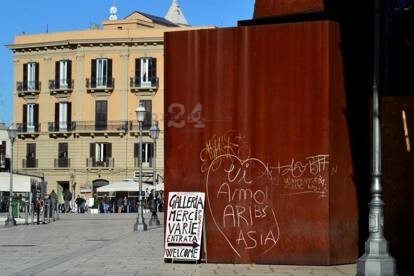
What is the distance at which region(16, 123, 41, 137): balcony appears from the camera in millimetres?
77062

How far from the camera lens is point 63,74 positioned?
252 feet

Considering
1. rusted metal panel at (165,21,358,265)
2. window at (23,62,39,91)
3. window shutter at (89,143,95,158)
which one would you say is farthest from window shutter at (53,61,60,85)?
rusted metal panel at (165,21,358,265)

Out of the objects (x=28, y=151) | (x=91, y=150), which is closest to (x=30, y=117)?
(x=28, y=151)

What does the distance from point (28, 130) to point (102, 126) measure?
7.91 metres

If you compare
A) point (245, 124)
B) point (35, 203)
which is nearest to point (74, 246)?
point (245, 124)

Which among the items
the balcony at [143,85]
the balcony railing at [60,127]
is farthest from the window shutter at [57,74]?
the balcony at [143,85]

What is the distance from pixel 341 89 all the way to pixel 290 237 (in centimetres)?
295

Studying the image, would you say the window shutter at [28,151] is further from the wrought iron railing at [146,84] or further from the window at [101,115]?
the wrought iron railing at [146,84]

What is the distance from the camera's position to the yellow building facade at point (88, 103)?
7450 cm

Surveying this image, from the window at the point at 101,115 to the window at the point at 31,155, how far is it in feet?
23.4

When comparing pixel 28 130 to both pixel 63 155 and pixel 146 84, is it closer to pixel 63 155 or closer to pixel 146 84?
pixel 63 155

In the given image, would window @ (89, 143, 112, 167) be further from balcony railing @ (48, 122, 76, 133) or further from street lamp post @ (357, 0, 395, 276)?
street lamp post @ (357, 0, 395, 276)

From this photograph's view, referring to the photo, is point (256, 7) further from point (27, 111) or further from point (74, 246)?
point (27, 111)

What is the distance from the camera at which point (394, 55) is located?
1566 cm
